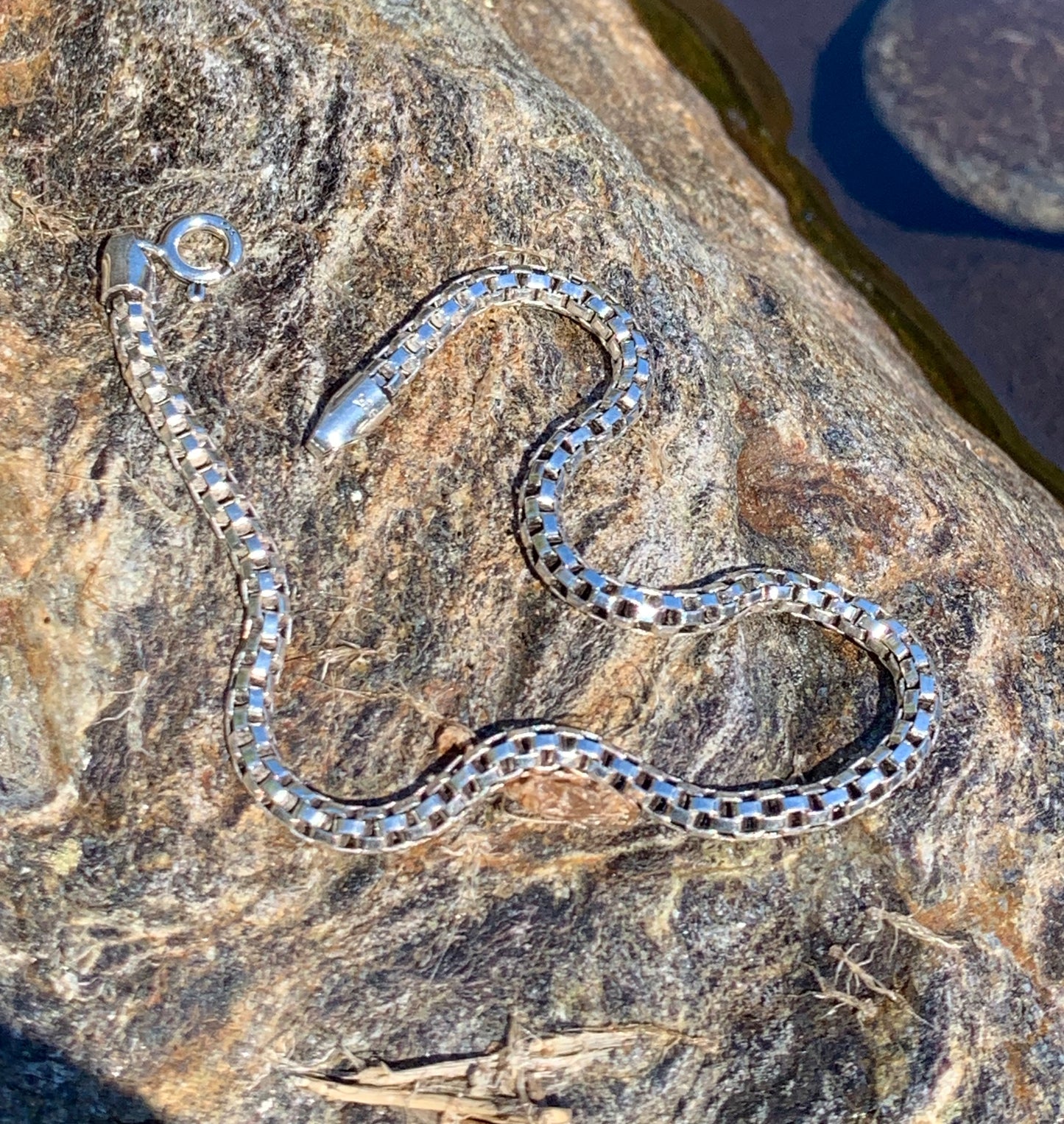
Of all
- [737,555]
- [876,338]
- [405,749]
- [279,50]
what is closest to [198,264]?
[279,50]

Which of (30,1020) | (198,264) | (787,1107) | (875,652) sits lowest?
(30,1020)

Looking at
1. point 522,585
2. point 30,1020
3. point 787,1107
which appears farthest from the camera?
point 522,585

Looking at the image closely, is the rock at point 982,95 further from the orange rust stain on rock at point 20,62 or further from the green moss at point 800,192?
the orange rust stain on rock at point 20,62

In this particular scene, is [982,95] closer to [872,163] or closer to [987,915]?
[872,163]

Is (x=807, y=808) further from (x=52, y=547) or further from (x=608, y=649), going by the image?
(x=52, y=547)

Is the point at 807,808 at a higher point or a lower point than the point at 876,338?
lower

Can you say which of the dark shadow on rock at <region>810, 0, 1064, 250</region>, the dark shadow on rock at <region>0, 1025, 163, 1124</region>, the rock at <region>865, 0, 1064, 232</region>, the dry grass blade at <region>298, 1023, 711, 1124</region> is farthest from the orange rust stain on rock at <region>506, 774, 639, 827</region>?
the rock at <region>865, 0, 1064, 232</region>

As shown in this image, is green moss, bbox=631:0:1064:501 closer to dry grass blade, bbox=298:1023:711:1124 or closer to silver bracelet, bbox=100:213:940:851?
silver bracelet, bbox=100:213:940:851

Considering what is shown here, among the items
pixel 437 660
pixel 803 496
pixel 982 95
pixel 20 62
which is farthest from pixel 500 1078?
pixel 982 95
